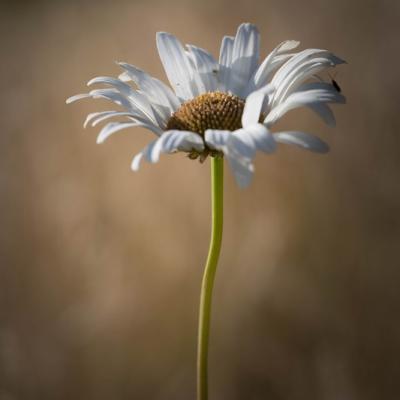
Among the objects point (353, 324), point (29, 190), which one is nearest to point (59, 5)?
point (29, 190)

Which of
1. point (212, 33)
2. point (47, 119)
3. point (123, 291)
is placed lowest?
point (123, 291)

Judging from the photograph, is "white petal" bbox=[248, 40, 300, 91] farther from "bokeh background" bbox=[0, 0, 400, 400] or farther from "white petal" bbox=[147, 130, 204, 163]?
"bokeh background" bbox=[0, 0, 400, 400]

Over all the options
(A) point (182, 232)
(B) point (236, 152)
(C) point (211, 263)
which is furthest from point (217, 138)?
(A) point (182, 232)

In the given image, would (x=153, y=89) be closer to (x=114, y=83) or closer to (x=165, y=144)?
(x=114, y=83)

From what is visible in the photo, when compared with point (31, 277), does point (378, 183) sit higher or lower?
higher

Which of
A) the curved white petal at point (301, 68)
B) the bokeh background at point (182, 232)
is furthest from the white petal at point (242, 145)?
the bokeh background at point (182, 232)

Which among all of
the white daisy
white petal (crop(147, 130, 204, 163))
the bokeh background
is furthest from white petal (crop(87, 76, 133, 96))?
the bokeh background

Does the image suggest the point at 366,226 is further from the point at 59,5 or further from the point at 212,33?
the point at 59,5

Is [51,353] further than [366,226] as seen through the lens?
Yes
